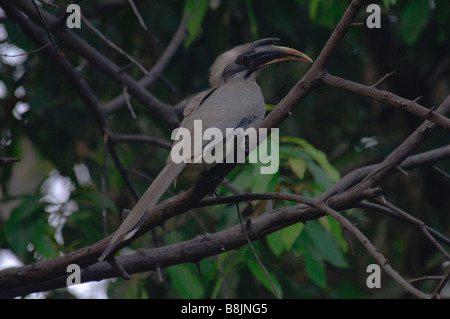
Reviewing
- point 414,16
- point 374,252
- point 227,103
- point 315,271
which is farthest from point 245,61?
point 374,252

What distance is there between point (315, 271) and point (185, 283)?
94 centimetres

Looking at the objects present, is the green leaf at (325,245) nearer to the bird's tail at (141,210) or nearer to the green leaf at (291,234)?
the green leaf at (291,234)

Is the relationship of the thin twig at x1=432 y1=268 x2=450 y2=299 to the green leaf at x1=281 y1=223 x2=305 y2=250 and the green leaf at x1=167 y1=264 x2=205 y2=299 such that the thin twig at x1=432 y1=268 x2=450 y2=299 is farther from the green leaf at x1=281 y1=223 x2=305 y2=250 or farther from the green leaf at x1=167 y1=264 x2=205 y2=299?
the green leaf at x1=167 y1=264 x2=205 y2=299

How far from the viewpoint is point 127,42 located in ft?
19.5

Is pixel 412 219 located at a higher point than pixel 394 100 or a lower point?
lower

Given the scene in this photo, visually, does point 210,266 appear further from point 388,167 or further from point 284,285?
point 388,167

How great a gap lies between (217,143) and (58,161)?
223cm

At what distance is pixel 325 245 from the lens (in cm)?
447

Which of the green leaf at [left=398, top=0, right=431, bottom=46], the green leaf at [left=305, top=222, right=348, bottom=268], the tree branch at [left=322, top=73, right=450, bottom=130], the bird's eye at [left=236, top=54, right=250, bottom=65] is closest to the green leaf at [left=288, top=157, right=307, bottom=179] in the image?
the green leaf at [left=305, top=222, right=348, bottom=268]

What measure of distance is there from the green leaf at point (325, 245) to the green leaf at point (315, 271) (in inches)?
7.9

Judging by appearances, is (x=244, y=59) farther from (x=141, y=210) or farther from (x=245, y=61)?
(x=141, y=210)

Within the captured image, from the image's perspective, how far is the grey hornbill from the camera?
3.25 meters

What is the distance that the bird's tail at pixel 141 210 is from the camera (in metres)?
3.02
